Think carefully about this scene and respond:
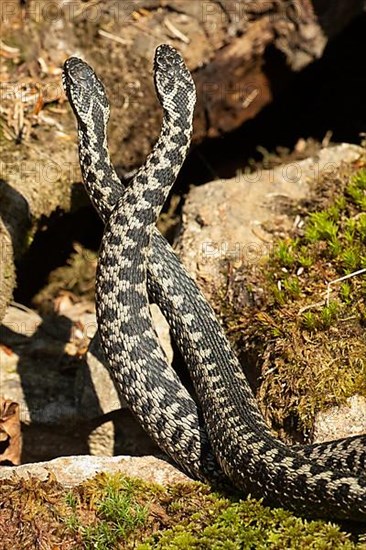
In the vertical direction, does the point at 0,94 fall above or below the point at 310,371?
above

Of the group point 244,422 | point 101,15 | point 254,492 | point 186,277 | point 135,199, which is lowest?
point 254,492

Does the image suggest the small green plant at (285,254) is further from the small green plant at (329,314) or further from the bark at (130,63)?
the bark at (130,63)

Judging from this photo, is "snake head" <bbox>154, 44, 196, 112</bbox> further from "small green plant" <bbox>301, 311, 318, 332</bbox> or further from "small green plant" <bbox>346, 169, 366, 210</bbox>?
"small green plant" <bbox>301, 311, 318, 332</bbox>

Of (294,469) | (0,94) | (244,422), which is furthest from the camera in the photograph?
(0,94)

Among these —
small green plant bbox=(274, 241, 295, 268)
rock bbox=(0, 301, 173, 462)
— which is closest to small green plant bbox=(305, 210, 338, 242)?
small green plant bbox=(274, 241, 295, 268)

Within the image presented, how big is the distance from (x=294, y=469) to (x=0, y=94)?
18.4 feet

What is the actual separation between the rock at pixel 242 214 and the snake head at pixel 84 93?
1525 millimetres

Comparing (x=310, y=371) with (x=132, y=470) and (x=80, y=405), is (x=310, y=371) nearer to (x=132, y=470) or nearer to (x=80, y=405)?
(x=132, y=470)

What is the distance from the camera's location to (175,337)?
25.1 feet

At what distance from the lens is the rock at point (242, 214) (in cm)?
841

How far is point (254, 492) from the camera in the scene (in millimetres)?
6285

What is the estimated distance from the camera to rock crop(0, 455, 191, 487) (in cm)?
675

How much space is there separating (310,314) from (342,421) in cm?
98

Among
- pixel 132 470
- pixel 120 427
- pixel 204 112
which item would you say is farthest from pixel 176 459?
pixel 204 112
